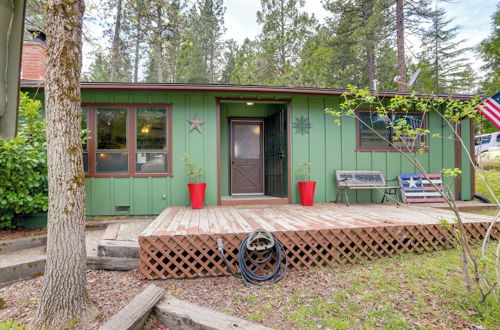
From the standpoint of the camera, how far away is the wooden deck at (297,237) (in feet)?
8.84

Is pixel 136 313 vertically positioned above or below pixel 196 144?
below

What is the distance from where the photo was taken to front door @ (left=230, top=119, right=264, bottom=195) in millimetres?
6652

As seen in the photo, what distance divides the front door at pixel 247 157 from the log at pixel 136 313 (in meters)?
4.49

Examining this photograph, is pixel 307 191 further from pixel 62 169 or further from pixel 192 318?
pixel 62 169

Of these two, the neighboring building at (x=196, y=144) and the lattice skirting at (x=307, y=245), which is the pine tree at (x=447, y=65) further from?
the lattice skirting at (x=307, y=245)

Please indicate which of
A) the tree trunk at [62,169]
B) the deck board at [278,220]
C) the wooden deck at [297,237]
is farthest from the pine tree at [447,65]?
the tree trunk at [62,169]

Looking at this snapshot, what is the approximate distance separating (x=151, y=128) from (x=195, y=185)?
1.50 meters

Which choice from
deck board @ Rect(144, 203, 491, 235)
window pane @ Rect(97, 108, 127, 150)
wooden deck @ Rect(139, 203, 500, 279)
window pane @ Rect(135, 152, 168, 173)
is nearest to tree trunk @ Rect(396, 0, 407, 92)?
deck board @ Rect(144, 203, 491, 235)

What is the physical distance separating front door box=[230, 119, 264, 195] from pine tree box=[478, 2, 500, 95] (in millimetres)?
13793

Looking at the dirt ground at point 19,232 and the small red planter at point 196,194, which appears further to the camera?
the small red planter at point 196,194

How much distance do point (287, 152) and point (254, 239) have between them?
2.89 metres

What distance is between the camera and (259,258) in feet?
9.35

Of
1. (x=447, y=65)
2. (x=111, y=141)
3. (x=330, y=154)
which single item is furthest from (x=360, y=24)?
(x=111, y=141)

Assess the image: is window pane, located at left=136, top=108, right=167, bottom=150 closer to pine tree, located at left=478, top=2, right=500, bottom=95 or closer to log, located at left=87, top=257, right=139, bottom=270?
log, located at left=87, top=257, right=139, bottom=270
